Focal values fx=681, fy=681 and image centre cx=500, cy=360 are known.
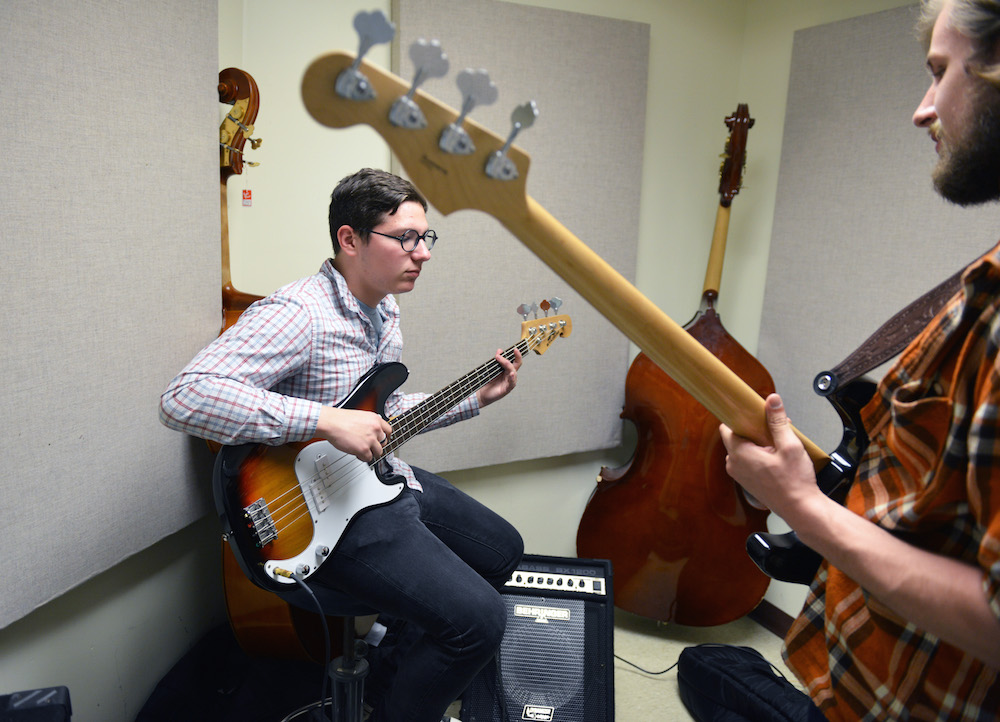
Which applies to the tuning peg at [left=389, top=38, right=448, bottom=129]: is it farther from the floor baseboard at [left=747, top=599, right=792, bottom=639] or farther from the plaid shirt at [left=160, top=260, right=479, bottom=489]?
the floor baseboard at [left=747, top=599, right=792, bottom=639]

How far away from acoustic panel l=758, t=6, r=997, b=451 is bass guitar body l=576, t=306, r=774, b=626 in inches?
11.1

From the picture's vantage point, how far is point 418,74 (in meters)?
0.67

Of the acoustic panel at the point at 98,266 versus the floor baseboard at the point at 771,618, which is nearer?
the acoustic panel at the point at 98,266

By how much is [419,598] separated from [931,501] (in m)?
0.99

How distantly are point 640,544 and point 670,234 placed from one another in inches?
45.7

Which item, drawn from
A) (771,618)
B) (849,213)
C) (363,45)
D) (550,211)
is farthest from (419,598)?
(849,213)

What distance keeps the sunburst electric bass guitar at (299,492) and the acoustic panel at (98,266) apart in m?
0.33

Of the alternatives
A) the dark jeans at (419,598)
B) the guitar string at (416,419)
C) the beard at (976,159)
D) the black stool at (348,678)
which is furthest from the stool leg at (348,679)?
the beard at (976,159)

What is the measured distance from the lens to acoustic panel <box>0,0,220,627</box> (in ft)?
4.09

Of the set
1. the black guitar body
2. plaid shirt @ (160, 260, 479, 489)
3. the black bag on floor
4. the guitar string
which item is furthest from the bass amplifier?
the black guitar body

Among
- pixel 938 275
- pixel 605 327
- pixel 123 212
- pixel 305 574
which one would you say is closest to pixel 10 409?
pixel 123 212

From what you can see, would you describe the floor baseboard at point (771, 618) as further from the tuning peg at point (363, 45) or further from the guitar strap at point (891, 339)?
the tuning peg at point (363, 45)

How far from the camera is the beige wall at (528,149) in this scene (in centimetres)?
164

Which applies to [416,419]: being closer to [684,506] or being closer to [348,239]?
[348,239]
